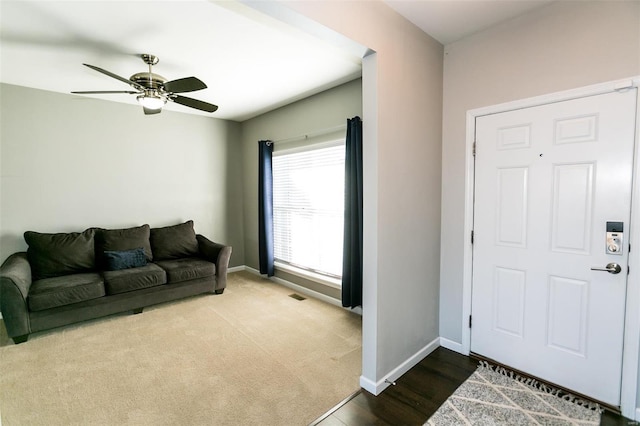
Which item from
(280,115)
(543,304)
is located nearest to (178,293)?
(280,115)

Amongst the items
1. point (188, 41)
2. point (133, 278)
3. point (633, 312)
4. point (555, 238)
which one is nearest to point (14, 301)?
point (133, 278)

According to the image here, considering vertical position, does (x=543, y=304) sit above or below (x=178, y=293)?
above

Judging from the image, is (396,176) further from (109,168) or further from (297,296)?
(109,168)

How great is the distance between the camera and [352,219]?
129 inches

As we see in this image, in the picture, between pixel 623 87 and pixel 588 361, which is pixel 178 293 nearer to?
pixel 588 361

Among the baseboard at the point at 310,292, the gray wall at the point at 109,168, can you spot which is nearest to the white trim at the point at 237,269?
the gray wall at the point at 109,168

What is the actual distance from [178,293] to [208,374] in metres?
1.75

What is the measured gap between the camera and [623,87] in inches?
69.9

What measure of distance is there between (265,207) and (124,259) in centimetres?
199

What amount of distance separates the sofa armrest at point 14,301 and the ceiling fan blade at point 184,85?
2355 mm

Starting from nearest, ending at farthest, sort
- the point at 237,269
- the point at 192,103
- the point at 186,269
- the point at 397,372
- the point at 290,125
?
1. the point at 397,372
2. the point at 192,103
3. the point at 186,269
4. the point at 290,125
5. the point at 237,269

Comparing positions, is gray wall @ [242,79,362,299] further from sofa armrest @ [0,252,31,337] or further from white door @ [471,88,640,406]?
sofa armrest @ [0,252,31,337]

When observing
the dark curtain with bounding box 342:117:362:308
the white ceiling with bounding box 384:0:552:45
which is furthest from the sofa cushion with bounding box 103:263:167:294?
A: the white ceiling with bounding box 384:0:552:45

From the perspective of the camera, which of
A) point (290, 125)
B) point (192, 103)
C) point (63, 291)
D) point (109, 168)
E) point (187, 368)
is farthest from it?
point (290, 125)
